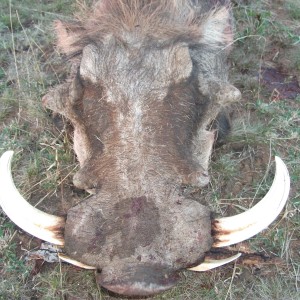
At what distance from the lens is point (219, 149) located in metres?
3.79

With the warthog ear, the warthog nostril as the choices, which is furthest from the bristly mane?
the warthog nostril

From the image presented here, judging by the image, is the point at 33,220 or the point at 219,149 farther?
Answer: the point at 219,149

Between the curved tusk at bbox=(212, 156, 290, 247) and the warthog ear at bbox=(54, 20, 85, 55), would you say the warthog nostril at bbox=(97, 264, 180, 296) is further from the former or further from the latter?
the warthog ear at bbox=(54, 20, 85, 55)

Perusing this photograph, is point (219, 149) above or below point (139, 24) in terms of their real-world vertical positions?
below

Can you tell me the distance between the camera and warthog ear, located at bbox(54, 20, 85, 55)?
338 cm

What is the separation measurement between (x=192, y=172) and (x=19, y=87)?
85.6 inches

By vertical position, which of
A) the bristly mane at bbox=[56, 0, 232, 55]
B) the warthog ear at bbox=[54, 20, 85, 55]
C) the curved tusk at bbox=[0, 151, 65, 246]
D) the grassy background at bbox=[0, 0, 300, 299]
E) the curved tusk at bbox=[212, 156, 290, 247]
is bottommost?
the grassy background at bbox=[0, 0, 300, 299]

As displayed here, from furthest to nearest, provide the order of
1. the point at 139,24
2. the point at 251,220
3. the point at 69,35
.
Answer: the point at 69,35
the point at 139,24
the point at 251,220

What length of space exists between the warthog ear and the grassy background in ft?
1.77

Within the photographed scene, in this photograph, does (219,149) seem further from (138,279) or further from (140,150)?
(138,279)

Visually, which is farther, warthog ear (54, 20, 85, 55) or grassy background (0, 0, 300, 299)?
warthog ear (54, 20, 85, 55)

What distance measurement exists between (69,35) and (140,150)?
3.98 feet

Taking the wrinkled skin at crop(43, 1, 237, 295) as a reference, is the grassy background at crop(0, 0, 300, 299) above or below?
below

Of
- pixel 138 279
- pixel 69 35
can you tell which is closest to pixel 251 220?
pixel 138 279
